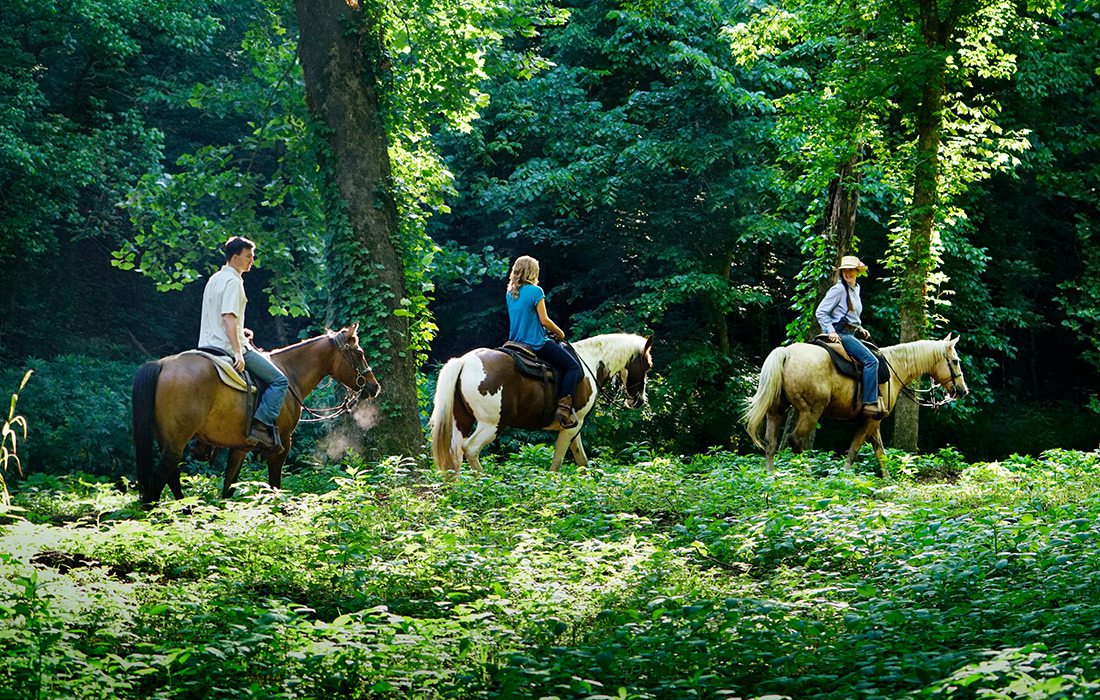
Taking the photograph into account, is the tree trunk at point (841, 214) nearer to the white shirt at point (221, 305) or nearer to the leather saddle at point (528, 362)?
the leather saddle at point (528, 362)

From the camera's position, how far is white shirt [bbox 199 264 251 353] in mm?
10414

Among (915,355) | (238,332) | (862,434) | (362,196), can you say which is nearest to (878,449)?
(862,434)

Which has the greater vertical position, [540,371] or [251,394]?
[540,371]

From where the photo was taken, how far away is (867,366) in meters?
14.2

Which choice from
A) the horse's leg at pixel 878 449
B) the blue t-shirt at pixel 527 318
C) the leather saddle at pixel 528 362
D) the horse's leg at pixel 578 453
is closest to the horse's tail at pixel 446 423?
the leather saddle at pixel 528 362

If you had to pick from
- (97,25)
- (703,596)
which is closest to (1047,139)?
(97,25)

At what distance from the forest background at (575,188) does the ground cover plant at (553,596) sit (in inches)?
215

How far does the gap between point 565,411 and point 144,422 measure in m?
4.60

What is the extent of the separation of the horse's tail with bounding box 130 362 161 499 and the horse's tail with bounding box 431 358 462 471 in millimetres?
2870

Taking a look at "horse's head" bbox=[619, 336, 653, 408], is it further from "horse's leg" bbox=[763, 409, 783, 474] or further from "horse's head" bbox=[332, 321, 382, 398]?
"horse's head" bbox=[332, 321, 382, 398]

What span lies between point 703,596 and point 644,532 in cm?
252

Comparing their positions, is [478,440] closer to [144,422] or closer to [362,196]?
[144,422]

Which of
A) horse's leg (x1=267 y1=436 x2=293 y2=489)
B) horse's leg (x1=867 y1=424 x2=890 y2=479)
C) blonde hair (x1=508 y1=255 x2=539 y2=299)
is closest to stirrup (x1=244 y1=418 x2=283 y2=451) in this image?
horse's leg (x1=267 y1=436 x2=293 y2=489)

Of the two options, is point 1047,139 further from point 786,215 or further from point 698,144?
point 698,144
